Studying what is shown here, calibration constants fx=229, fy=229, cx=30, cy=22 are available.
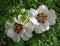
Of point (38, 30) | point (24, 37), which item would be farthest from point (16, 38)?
point (38, 30)

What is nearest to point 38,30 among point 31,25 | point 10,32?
point 31,25

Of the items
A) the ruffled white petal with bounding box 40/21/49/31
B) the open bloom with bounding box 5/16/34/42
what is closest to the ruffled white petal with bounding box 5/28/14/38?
the open bloom with bounding box 5/16/34/42

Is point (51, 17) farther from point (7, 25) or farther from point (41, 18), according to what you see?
point (7, 25)

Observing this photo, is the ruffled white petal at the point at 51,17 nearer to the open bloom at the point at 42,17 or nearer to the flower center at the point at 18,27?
the open bloom at the point at 42,17

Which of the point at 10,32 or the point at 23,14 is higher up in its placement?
the point at 23,14

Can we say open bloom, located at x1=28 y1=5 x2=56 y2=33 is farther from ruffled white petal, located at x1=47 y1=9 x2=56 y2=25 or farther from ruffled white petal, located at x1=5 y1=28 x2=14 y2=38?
ruffled white petal, located at x1=5 y1=28 x2=14 y2=38

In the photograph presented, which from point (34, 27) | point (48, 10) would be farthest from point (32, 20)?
point (48, 10)

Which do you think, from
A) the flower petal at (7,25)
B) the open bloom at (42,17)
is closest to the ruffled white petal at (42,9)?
the open bloom at (42,17)
